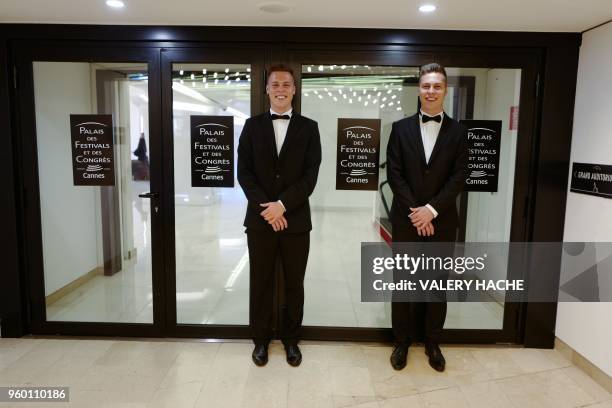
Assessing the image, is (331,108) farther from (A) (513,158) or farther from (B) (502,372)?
(B) (502,372)

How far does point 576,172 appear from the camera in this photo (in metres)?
3.01

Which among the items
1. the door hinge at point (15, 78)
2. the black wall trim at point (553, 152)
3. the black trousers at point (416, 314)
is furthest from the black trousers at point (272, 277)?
the door hinge at point (15, 78)

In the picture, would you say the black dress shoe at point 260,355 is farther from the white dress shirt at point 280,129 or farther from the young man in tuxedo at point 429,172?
the white dress shirt at point 280,129

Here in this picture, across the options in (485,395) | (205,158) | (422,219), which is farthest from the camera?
(205,158)

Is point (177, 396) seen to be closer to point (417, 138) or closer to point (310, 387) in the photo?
point (310, 387)

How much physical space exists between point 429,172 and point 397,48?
96 centimetres

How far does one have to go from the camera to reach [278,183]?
2.85 m

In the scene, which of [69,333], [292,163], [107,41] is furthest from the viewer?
[69,333]

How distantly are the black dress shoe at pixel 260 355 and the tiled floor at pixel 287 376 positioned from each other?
4 centimetres

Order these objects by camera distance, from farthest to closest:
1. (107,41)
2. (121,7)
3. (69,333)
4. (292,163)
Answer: (69,333) → (107,41) → (292,163) → (121,7)

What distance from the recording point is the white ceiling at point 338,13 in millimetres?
2531

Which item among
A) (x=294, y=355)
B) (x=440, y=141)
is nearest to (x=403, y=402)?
(x=294, y=355)

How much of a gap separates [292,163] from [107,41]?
1625 millimetres

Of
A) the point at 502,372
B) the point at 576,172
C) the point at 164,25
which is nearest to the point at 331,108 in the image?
the point at 164,25
